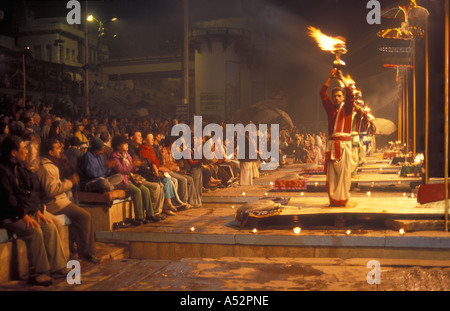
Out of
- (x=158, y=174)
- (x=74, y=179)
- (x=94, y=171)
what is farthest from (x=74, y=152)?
(x=74, y=179)

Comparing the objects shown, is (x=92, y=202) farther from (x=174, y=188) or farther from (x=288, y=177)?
(x=288, y=177)

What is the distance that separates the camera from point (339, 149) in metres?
9.29

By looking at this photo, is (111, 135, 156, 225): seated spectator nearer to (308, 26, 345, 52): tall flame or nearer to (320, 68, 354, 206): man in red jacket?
(320, 68, 354, 206): man in red jacket

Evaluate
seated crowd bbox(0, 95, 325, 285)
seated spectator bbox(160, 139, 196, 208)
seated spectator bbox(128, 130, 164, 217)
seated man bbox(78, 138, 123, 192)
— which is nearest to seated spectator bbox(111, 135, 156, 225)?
seated crowd bbox(0, 95, 325, 285)

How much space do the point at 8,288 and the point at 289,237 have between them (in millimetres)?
4077

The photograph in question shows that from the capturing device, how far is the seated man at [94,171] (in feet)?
29.3

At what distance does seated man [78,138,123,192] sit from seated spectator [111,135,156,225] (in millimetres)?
451

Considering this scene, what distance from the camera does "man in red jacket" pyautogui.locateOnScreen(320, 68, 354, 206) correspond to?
933 centimetres

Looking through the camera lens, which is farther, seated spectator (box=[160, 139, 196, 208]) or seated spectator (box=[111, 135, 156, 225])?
seated spectator (box=[160, 139, 196, 208])

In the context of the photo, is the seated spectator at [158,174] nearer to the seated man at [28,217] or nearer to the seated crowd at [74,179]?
the seated crowd at [74,179]

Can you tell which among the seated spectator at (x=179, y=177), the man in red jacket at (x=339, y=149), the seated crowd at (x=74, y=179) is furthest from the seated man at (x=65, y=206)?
the man in red jacket at (x=339, y=149)

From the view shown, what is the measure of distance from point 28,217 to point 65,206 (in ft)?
3.78

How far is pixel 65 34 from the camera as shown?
53469 millimetres

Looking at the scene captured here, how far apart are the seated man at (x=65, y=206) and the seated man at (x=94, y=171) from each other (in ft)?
3.78
